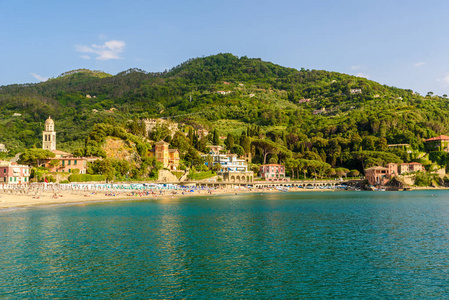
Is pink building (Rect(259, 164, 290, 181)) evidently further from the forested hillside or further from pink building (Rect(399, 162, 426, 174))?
pink building (Rect(399, 162, 426, 174))

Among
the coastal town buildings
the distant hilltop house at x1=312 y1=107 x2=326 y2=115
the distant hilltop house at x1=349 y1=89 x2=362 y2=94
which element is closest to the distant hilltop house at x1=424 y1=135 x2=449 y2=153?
the coastal town buildings

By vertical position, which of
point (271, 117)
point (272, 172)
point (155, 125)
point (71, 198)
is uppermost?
point (271, 117)

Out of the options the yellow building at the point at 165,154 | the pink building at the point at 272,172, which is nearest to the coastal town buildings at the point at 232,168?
the pink building at the point at 272,172

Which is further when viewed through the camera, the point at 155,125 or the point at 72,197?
the point at 155,125

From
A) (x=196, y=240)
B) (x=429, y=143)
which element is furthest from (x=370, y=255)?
(x=429, y=143)

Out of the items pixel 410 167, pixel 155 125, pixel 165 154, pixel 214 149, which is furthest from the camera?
pixel 214 149

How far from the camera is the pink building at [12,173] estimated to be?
63781 millimetres

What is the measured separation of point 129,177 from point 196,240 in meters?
56.2

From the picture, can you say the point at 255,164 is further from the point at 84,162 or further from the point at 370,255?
the point at 370,255

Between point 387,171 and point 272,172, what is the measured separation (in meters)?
30.8

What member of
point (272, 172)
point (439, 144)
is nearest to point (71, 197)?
point (272, 172)

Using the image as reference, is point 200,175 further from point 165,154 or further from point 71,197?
point 71,197

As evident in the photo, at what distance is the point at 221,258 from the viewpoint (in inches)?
882

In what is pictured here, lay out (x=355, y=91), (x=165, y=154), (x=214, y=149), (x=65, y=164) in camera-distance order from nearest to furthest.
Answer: (x=65, y=164)
(x=165, y=154)
(x=214, y=149)
(x=355, y=91)
